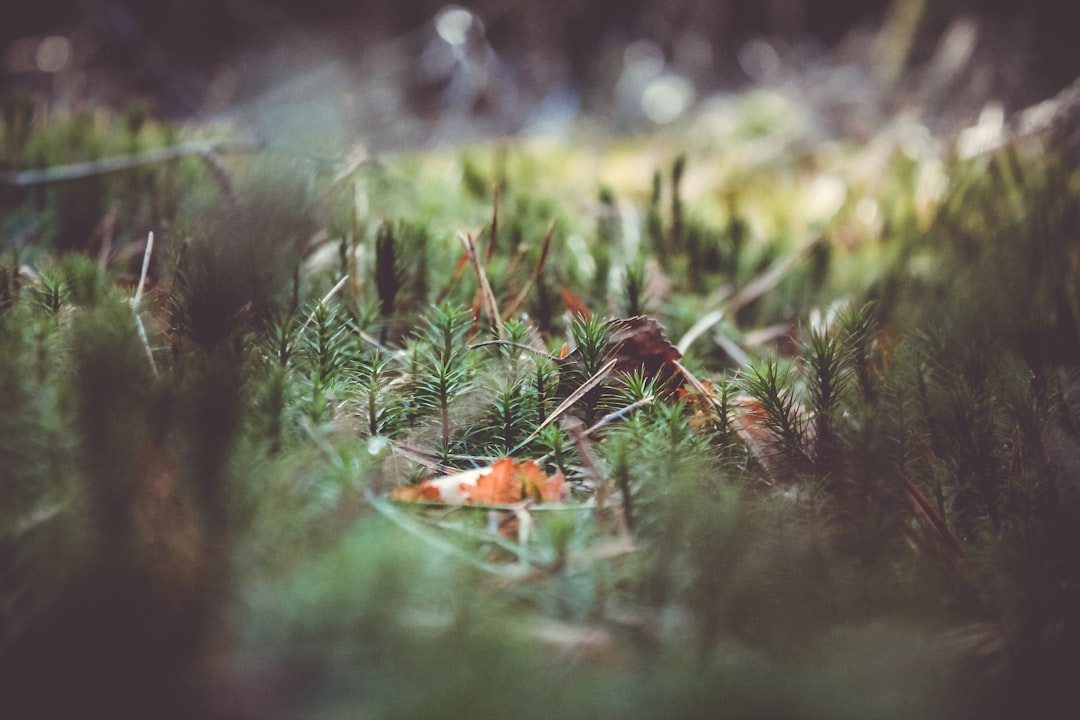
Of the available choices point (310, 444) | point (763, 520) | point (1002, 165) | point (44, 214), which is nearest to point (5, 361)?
point (310, 444)

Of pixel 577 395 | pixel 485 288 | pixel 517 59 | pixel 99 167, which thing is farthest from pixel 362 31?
pixel 577 395

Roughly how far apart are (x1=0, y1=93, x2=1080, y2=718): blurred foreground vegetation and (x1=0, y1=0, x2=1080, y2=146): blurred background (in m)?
1.06

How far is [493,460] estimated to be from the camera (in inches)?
45.9

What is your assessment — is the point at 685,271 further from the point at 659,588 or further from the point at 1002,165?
the point at 1002,165

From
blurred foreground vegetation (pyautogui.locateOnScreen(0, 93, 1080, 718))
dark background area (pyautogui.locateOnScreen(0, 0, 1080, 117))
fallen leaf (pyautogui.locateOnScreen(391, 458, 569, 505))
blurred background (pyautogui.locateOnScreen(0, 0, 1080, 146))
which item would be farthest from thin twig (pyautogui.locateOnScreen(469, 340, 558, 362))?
dark background area (pyautogui.locateOnScreen(0, 0, 1080, 117))

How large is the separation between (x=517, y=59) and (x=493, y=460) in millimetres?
6702

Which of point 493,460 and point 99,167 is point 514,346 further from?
point 99,167

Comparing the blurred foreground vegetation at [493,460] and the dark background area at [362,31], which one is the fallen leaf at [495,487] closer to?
the blurred foreground vegetation at [493,460]

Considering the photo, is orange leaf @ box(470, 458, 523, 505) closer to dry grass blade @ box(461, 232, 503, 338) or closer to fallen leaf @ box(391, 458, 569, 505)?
fallen leaf @ box(391, 458, 569, 505)

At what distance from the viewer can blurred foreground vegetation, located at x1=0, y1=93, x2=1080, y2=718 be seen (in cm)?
67

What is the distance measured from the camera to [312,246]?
1643 mm

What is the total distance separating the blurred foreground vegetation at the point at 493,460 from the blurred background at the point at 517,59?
3.48 feet

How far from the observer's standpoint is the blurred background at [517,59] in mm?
3605

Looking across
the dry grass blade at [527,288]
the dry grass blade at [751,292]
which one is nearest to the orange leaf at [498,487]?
the dry grass blade at [527,288]
